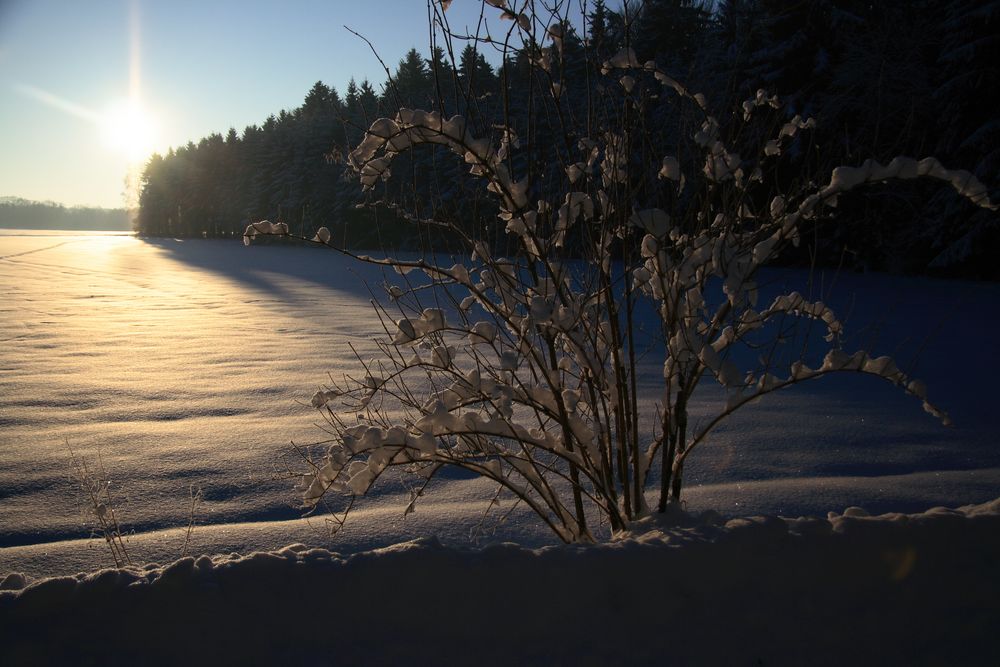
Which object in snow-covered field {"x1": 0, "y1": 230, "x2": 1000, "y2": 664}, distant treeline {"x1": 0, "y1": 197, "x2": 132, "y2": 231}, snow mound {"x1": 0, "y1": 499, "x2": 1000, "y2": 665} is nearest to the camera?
snow mound {"x1": 0, "y1": 499, "x2": 1000, "y2": 665}

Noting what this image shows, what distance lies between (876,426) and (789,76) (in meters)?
16.2

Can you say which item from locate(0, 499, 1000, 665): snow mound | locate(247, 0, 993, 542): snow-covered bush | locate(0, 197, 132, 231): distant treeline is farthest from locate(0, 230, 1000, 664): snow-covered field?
locate(0, 197, 132, 231): distant treeline

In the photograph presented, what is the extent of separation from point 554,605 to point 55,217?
17595 cm

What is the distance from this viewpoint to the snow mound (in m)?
1.80

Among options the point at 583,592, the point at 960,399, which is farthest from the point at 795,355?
the point at 583,592

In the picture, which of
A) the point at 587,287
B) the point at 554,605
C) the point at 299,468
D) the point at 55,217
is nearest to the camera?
the point at 554,605

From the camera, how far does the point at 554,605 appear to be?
1.93 m

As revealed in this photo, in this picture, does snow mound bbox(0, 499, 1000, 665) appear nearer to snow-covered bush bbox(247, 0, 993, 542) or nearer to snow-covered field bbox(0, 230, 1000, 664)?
snow-covered field bbox(0, 230, 1000, 664)

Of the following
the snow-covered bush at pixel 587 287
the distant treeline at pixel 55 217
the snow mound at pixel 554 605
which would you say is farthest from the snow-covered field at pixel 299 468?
the distant treeline at pixel 55 217

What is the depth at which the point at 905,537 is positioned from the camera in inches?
84.1

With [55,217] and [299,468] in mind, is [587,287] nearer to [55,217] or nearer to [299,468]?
[299,468]

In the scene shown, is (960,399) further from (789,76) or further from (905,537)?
(789,76)

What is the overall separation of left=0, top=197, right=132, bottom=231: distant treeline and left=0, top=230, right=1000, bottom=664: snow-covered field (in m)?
153

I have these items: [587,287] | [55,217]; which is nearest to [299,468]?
[587,287]
